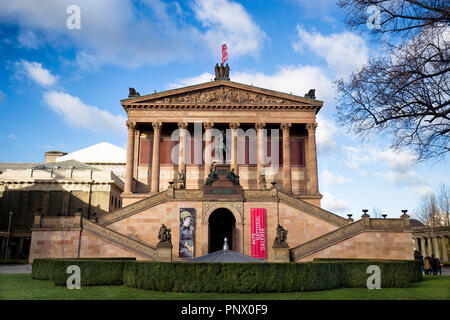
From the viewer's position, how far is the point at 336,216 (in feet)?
118

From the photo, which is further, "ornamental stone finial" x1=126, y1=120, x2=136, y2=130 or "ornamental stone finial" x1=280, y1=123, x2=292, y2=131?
"ornamental stone finial" x1=280, y1=123, x2=292, y2=131

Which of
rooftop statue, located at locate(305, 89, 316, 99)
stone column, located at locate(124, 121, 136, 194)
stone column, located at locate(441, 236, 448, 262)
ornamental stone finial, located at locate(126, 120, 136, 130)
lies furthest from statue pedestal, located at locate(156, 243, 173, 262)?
stone column, located at locate(441, 236, 448, 262)

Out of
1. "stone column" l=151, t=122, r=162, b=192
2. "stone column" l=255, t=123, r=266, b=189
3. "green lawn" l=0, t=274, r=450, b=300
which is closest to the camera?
"green lawn" l=0, t=274, r=450, b=300

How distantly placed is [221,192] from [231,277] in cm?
1917

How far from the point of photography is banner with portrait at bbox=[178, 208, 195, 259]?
33.6 m

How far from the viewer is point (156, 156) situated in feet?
157

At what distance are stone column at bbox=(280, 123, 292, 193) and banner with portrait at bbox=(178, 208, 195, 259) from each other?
53.2ft

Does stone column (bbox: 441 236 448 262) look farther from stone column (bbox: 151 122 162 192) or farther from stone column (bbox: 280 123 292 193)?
stone column (bbox: 151 122 162 192)

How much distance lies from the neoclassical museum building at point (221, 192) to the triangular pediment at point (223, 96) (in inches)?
5.3

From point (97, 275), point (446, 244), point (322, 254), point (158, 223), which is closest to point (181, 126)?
point (158, 223)
